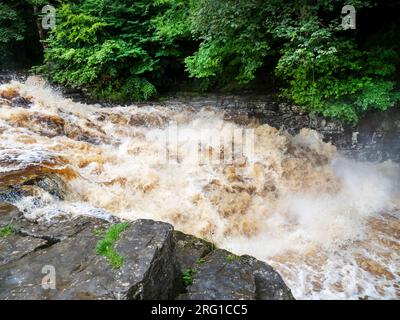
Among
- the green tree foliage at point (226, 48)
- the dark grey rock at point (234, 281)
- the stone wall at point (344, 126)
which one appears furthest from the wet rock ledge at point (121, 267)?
the stone wall at point (344, 126)

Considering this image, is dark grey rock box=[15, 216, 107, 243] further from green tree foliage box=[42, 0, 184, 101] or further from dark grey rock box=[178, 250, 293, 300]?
green tree foliage box=[42, 0, 184, 101]

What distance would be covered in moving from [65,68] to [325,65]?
7.57 metres

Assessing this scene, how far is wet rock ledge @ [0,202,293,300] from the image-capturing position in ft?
8.76

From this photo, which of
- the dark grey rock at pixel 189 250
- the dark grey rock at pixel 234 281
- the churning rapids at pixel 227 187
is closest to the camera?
the dark grey rock at pixel 234 281

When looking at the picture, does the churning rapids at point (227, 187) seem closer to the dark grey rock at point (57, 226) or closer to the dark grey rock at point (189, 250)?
the dark grey rock at point (57, 226)

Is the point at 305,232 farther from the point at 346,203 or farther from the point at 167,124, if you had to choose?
the point at 167,124

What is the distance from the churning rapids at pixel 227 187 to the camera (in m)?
4.95

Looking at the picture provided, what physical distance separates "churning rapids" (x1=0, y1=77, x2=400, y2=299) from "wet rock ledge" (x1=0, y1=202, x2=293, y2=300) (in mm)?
759

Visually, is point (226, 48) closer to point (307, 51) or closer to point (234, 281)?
point (307, 51)

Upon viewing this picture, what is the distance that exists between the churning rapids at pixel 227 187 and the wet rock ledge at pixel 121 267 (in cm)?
76

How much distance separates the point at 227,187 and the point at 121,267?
400 centimetres

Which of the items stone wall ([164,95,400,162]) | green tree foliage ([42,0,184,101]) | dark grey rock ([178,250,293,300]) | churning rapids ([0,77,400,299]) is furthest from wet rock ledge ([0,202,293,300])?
green tree foliage ([42,0,184,101])

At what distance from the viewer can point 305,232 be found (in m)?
5.96

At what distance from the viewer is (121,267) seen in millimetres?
2797
